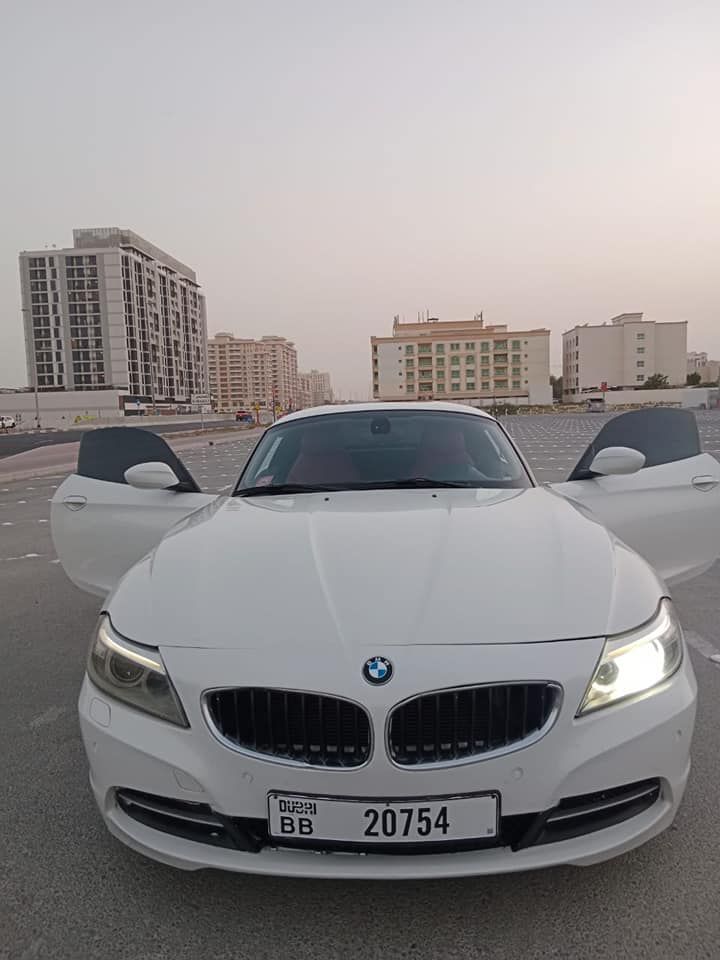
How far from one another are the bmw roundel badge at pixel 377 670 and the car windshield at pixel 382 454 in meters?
1.50

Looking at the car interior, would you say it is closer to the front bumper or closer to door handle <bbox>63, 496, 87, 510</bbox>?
door handle <bbox>63, 496, 87, 510</bbox>

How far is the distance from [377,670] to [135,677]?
662 millimetres

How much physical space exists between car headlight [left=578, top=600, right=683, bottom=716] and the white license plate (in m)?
0.35

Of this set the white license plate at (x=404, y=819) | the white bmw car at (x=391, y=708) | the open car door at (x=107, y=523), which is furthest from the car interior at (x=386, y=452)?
the white license plate at (x=404, y=819)

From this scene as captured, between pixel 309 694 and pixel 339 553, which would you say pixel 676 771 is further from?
pixel 339 553

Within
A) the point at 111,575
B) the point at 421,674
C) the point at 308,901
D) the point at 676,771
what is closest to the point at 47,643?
the point at 111,575

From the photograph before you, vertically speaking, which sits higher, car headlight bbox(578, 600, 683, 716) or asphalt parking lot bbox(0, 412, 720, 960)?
car headlight bbox(578, 600, 683, 716)

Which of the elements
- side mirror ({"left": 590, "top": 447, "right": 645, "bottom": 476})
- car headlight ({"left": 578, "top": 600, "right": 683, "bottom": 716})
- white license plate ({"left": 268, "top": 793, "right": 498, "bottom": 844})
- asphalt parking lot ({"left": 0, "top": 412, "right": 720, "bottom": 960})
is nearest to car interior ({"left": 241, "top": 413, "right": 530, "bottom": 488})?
side mirror ({"left": 590, "top": 447, "right": 645, "bottom": 476})

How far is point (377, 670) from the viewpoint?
1.65 m

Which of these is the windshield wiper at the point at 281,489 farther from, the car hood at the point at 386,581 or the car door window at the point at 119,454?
the car door window at the point at 119,454

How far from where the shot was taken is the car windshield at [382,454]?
3.21 meters

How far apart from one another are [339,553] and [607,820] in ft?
3.41

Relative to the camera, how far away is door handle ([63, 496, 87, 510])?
344cm

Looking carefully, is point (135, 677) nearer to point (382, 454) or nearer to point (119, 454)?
point (382, 454)
